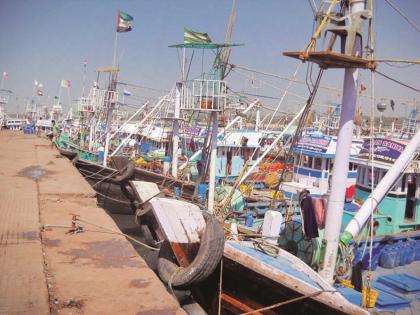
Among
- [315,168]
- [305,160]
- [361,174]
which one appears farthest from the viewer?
[305,160]

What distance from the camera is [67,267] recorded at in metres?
5.27

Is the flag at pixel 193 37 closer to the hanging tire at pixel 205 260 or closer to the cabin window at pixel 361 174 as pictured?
the hanging tire at pixel 205 260

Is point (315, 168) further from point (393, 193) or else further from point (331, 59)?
point (331, 59)

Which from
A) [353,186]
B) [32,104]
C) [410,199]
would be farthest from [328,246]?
[32,104]

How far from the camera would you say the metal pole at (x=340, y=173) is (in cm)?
659

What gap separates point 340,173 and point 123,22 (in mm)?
16849

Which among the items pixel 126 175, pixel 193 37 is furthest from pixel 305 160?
pixel 193 37

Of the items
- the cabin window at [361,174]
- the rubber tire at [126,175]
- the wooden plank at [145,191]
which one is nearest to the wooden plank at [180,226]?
the wooden plank at [145,191]

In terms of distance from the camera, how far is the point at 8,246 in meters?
5.80

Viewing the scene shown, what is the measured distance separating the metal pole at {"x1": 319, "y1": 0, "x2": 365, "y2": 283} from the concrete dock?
325 cm

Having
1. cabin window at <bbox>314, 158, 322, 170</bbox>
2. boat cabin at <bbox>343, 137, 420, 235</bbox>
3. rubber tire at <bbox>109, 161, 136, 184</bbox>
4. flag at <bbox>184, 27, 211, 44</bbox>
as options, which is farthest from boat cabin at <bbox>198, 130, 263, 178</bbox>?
flag at <bbox>184, 27, 211, 44</bbox>

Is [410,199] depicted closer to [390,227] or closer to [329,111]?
[390,227]

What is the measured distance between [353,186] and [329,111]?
1575 cm

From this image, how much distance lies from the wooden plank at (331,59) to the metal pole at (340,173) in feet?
0.58
